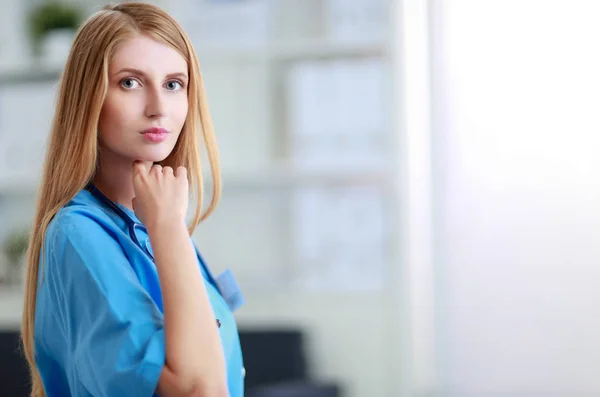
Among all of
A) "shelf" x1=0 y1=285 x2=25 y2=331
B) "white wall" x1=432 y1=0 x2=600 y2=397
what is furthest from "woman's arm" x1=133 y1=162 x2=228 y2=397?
"shelf" x1=0 y1=285 x2=25 y2=331

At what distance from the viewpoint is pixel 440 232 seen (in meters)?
3.41

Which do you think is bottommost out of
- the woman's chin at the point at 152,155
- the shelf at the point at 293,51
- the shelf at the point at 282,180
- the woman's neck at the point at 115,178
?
the shelf at the point at 282,180

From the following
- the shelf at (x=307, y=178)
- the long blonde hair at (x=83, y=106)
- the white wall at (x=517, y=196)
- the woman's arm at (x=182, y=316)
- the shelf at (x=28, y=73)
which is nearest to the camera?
the woman's arm at (x=182, y=316)

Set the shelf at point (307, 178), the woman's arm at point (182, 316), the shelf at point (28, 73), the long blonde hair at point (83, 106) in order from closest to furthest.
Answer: the woman's arm at point (182, 316)
the long blonde hair at point (83, 106)
the shelf at point (307, 178)
the shelf at point (28, 73)

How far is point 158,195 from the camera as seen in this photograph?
3.43ft

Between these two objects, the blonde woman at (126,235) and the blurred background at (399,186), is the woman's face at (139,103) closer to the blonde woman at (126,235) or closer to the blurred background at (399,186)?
the blonde woman at (126,235)

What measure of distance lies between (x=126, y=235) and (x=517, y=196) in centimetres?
247

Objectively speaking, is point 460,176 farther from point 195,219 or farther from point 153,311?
point 153,311

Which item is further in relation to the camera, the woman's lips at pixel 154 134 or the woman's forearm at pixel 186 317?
the woman's lips at pixel 154 134

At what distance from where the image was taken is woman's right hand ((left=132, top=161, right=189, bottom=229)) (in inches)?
40.2

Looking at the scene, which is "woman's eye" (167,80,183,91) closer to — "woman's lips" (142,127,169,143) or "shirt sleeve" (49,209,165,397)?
"woman's lips" (142,127,169,143)

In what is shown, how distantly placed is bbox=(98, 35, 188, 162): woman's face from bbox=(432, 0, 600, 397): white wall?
7.73 feet

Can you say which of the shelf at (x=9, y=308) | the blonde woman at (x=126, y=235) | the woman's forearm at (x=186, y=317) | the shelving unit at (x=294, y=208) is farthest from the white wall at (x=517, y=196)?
the woman's forearm at (x=186, y=317)

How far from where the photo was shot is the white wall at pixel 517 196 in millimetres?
3186
